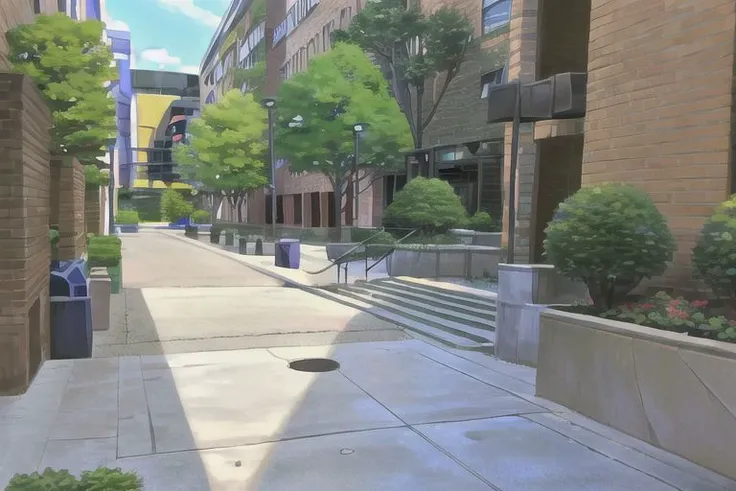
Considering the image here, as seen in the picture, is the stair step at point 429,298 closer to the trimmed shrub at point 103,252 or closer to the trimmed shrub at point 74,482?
the trimmed shrub at point 103,252

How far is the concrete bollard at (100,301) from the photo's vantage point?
Result: 1065 centimetres

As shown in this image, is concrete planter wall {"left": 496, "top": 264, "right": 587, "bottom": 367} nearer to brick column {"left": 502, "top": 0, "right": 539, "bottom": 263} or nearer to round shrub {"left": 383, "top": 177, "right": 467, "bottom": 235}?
brick column {"left": 502, "top": 0, "right": 539, "bottom": 263}

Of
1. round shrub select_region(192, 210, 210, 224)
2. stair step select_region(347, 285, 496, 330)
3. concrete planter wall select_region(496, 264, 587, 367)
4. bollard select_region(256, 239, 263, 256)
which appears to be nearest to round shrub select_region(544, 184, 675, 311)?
concrete planter wall select_region(496, 264, 587, 367)

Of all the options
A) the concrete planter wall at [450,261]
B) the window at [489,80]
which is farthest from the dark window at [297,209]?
the concrete planter wall at [450,261]

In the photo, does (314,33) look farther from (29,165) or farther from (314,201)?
(29,165)

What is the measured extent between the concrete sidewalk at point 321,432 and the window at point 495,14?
69.4ft

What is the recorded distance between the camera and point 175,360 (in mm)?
8766

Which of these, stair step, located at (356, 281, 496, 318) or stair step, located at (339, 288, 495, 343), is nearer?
stair step, located at (339, 288, 495, 343)

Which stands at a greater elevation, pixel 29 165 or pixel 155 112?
pixel 155 112

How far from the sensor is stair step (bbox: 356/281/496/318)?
11.8 meters

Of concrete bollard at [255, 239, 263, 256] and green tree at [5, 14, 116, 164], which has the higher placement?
green tree at [5, 14, 116, 164]

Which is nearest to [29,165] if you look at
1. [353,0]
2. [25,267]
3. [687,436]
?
[25,267]

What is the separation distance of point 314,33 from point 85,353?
42.5 meters

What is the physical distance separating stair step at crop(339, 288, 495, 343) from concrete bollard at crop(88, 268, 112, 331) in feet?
18.7
